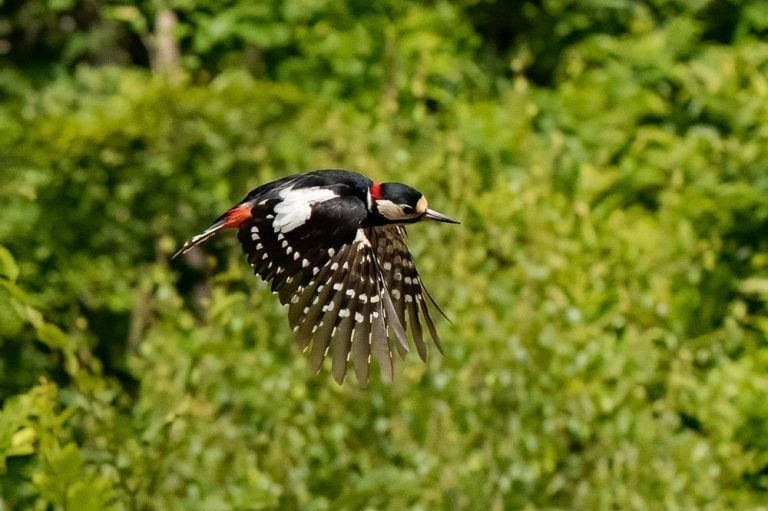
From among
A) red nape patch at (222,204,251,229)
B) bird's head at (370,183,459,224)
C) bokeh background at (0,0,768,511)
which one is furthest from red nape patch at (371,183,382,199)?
bokeh background at (0,0,768,511)

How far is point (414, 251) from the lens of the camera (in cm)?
480

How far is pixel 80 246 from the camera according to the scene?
6070 mm

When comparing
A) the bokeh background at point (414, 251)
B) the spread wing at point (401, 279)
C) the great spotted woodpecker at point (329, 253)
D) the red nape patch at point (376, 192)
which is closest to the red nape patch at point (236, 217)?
the great spotted woodpecker at point (329, 253)

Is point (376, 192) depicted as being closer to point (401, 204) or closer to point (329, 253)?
point (401, 204)

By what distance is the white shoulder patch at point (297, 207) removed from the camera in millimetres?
3404

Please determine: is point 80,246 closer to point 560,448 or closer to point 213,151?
point 213,151

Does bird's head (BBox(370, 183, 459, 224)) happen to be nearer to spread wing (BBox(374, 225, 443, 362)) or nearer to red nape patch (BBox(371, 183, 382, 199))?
red nape patch (BBox(371, 183, 382, 199))

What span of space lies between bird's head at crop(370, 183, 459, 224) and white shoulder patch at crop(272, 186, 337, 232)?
0.11m

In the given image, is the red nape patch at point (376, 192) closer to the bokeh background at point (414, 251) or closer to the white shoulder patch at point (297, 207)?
the white shoulder patch at point (297, 207)

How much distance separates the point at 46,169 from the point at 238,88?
86cm

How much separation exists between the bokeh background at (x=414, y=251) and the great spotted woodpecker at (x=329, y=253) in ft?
0.66

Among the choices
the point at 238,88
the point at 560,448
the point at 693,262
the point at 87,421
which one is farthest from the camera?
the point at 238,88

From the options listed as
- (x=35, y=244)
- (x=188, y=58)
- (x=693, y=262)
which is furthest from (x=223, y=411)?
(x=188, y=58)

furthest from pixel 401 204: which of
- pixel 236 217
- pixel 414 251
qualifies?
pixel 414 251
